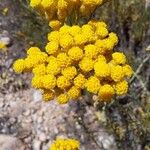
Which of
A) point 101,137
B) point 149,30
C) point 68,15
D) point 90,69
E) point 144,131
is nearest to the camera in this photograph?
point 90,69

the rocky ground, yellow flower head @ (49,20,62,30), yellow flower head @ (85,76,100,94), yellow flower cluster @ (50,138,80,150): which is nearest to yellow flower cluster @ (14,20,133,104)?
yellow flower head @ (85,76,100,94)

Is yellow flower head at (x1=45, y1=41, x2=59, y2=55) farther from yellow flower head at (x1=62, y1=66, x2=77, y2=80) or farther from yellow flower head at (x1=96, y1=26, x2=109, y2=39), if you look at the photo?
yellow flower head at (x1=96, y1=26, x2=109, y2=39)

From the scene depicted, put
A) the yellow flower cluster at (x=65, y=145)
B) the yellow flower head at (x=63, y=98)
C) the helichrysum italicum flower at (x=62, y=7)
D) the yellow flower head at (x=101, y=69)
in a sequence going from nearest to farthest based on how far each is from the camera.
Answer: the yellow flower head at (x=101, y=69)
the yellow flower head at (x=63, y=98)
the yellow flower cluster at (x=65, y=145)
the helichrysum italicum flower at (x=62, y=7)

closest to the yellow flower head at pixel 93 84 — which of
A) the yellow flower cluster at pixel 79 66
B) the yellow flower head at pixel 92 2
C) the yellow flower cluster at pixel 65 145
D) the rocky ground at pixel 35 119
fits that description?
the yellow flower cluster at pixel 79 66

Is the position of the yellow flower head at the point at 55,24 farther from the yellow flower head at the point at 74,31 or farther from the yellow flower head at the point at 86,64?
the yellow flower head at the point at 86,64

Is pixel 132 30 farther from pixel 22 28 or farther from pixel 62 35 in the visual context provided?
pixel 62 35

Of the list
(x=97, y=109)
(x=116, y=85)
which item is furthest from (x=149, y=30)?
(x=116, y=85)

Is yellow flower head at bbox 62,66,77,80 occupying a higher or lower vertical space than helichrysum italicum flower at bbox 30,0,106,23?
lower
